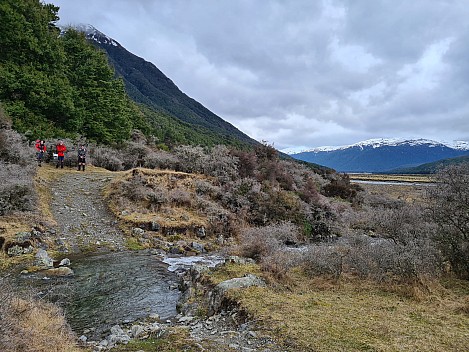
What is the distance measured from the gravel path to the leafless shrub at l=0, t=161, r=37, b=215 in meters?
1.65

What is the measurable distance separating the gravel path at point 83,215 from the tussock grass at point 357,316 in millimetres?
9477

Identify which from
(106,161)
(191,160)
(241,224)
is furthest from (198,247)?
(106,161)

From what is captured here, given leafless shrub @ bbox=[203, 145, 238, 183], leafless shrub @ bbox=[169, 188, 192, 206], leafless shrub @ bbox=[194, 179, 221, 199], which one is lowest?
leafless shrub @ bbox=[169, 188, 192, 206]

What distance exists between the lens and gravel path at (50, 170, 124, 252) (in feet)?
50.8

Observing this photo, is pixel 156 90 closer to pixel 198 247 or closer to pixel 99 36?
pixel 99 36

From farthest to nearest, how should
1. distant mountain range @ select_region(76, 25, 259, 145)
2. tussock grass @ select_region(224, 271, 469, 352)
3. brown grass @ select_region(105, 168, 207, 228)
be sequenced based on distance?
distant mountain range @ select_region(76, 25, 259, 145) < brown grass @ select_region(105, 168, 207, 228) < tussock grass @ select_region(224, 271, 469, 352)

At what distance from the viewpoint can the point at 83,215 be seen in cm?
1788

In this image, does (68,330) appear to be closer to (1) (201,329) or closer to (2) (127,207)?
(1) (201,329)

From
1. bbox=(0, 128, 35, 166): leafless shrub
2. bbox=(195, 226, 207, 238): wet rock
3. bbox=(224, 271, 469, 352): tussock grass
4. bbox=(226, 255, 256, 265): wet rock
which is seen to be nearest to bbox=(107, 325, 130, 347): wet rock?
bbox=(224, 271, 469, 352): tussock grass

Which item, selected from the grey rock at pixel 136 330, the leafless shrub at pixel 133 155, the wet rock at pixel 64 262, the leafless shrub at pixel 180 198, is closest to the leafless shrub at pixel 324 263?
the grey rock at pixel 136 330

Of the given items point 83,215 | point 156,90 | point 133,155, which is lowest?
point 83,215

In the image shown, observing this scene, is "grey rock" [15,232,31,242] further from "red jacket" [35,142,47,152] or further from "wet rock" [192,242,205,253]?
"red jacket" [35,142,47,152]

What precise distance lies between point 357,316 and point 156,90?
134 m

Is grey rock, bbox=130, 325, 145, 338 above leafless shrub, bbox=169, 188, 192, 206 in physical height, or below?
below
